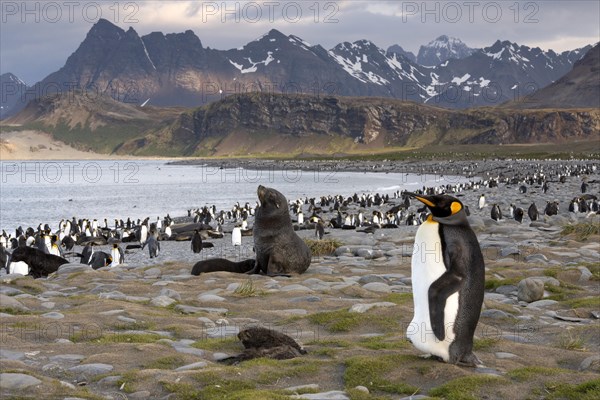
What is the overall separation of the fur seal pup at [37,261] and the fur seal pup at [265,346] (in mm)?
9215

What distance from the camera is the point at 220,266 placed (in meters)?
12.4

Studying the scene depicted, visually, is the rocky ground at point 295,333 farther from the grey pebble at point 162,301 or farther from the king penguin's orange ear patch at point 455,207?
the king penguin's orange ear patch at point 455,207

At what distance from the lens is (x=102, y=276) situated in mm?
12078

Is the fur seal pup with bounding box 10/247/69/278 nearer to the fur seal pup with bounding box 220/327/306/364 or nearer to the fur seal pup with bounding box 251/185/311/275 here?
the fur seal pup with bounding box 251/185/311/275

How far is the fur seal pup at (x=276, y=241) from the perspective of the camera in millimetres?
11969

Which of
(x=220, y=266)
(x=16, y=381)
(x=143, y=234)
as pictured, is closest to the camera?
(x=16, y=381)

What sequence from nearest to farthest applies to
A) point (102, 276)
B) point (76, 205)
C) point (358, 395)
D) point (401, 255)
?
point (358, 395)
point (102, 276)
point (401, 255)
point (76, 205)

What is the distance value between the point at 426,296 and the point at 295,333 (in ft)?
6.77

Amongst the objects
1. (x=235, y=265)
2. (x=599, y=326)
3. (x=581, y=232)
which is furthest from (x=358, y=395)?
(x=581, y=232)

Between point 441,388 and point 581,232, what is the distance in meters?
12.9

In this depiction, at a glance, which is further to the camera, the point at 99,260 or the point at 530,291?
the point at 99,260

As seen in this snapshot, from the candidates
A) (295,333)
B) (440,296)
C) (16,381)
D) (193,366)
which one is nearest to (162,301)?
(295,333)

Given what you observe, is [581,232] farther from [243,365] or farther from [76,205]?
[76,205]

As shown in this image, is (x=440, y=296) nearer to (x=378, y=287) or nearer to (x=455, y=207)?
(x=455, y=207)
